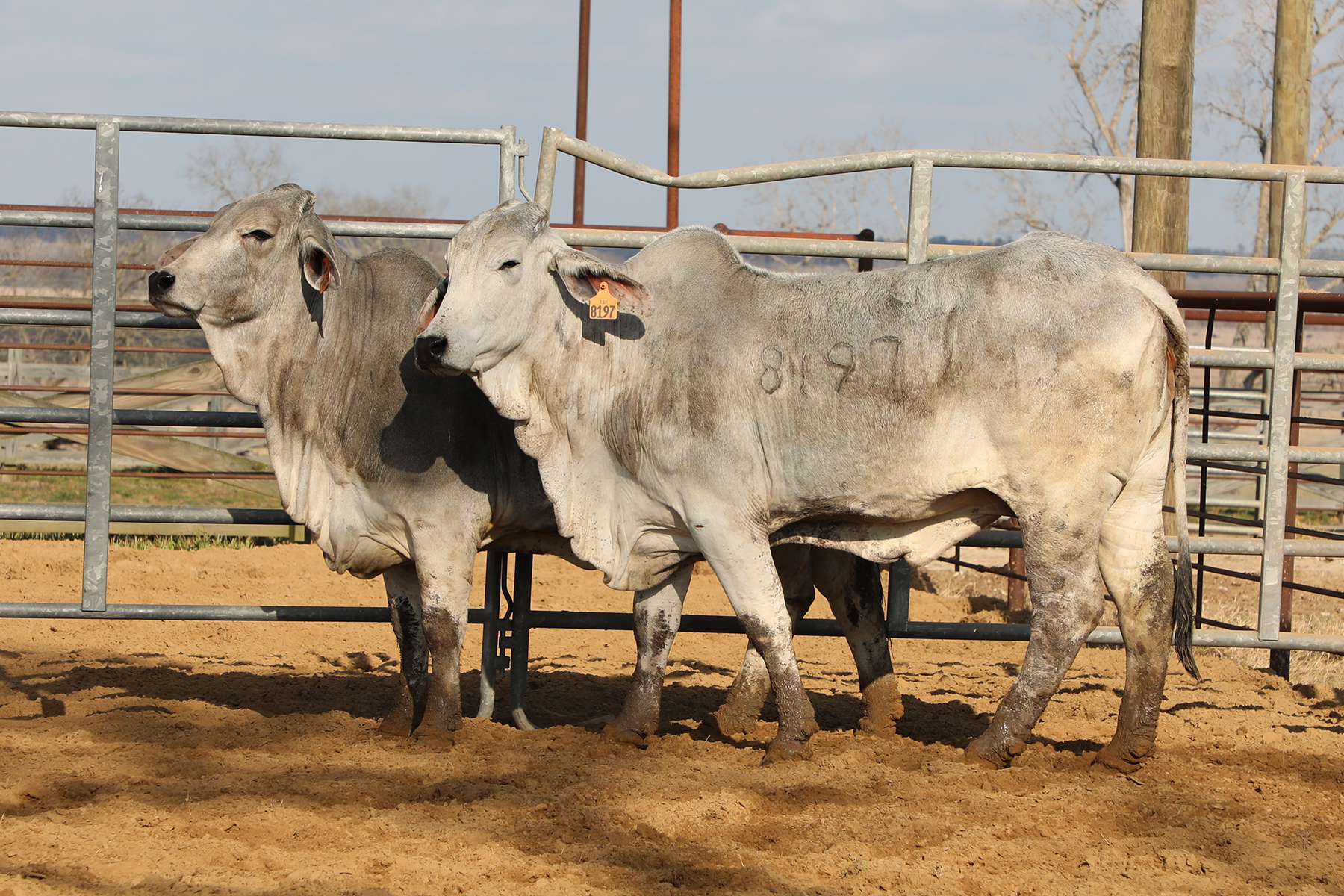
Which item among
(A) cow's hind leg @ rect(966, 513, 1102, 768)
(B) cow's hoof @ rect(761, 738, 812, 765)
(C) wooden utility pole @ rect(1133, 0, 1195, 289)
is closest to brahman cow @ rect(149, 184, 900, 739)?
(B) cow's hoof @ rect(761, 738, 812, 765)

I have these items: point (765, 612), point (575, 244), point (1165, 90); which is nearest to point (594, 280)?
point (575, 244)

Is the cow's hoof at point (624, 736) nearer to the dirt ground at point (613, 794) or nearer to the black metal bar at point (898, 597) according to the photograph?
the dirt ground at point (613, 794)

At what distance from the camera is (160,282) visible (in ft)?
15.1

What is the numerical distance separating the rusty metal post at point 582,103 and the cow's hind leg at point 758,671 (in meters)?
6.95

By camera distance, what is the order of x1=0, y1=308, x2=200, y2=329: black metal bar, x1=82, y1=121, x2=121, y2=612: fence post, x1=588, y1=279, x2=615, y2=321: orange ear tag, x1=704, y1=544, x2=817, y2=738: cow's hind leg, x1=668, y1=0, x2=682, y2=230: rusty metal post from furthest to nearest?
x1=668, y1=0, x2=682, y2=230: rusty metal post
x1=0, y1=308, x2=200, y2=329: black metal bar
x1=82, y1=121, x2=121, y2=612: fence post
x1=704, y1=544, x2=817, y2=738: cow's hind leg
x1=588, y1=279, x2=615, y2=321: orange ear tag

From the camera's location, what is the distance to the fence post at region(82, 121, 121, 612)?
5293 millimetres

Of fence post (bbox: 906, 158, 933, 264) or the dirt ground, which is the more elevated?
fence post (bbox: 906, 158, 933, 264)

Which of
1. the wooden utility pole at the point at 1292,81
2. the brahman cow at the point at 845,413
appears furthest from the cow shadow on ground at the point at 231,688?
the wooden utility pole at the point at 1292,81

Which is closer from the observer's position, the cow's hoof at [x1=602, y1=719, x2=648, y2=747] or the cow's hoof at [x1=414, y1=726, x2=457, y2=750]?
the cow's hoof at [x1=414, y1=726, x2=457, y2=750]

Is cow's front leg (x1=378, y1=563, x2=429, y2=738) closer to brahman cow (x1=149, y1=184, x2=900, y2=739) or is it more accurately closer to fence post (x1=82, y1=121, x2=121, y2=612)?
brahman cow (x1=149, y1=184, x2=900, y2=739)

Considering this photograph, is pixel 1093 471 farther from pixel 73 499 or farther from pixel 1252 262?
pixel 73 499

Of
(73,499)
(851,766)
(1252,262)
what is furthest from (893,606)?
(73,499)

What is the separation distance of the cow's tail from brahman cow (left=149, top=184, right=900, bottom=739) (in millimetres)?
1740

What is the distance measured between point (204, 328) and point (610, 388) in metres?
1.62
